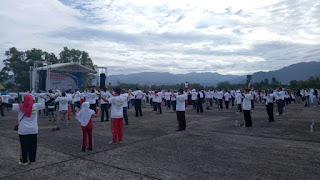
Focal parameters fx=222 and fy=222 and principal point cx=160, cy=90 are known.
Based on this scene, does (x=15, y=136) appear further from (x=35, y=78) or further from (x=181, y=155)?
(x=35, y=78)

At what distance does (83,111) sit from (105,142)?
167 centimetres

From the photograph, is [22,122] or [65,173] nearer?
[65,173]

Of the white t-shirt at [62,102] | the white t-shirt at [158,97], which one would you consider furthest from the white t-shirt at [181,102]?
the white t-shirt at [158,97]

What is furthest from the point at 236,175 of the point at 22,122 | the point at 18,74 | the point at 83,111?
the point at 18,74

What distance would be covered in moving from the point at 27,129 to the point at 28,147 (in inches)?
18.4

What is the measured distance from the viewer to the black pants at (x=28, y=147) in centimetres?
551

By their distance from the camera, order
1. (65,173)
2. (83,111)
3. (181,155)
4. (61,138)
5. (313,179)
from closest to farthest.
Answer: (313,179) → (65,173) → (181,155) → (83,111) → (61,138)

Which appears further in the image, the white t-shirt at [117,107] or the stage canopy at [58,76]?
the stage canopy at [58,76]

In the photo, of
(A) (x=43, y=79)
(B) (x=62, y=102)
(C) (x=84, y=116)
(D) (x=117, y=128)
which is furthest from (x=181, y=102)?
(A) (x=43, y=79)

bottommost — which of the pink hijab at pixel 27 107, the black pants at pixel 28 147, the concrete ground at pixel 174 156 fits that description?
the concrete ground at pixel 174 156

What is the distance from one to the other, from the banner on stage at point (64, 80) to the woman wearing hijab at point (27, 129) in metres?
23.7

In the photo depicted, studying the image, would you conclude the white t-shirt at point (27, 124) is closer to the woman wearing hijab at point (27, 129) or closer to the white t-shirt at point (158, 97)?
the woman wearing hijab at point (27, 129)

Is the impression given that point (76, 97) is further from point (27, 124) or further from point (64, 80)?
point (64, 80)

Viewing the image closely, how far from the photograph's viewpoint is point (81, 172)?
16.5 ft
